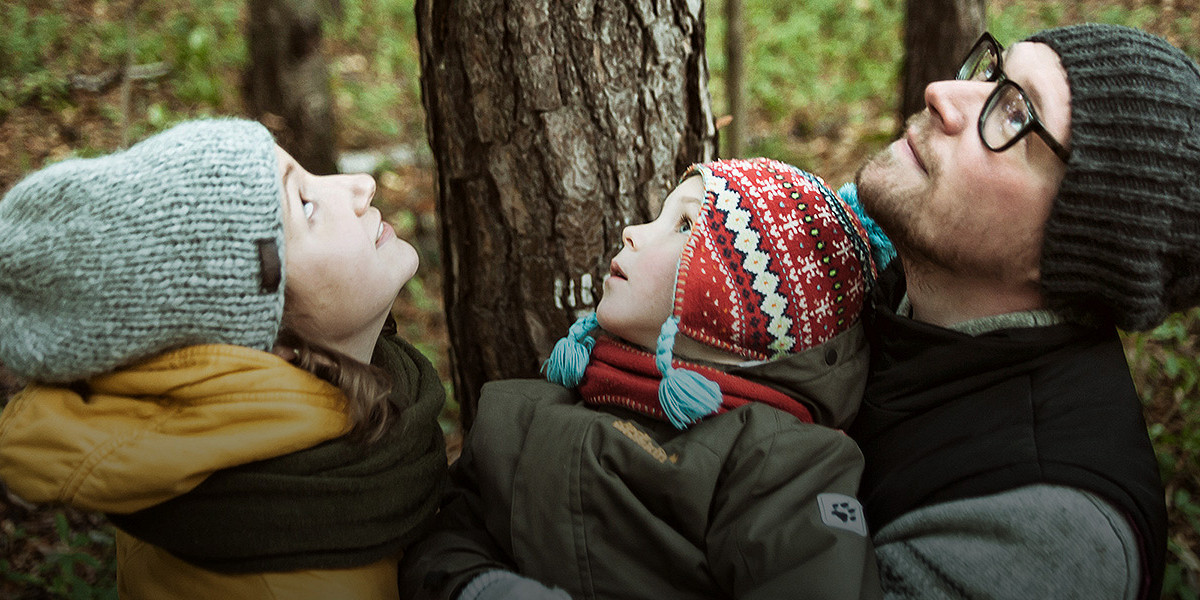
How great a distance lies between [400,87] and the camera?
9180mm

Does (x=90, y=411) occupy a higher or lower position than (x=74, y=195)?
lower

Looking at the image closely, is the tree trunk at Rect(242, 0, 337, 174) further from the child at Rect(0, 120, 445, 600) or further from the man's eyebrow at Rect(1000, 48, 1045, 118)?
the man's eyebrow at Rect(1000, 48, 1045, 118)

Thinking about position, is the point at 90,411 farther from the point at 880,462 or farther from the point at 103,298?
the point at 880,462

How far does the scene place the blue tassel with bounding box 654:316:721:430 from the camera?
209cm

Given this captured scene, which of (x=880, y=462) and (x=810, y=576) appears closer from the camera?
(x=810, y=576)

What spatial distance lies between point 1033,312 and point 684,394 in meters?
0.99

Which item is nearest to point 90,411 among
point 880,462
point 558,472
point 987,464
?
point 558,472

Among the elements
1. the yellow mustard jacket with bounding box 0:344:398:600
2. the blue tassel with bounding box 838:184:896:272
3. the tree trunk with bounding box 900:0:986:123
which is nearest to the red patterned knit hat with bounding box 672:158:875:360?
the blue tassel with bounding box 838:184:896:272

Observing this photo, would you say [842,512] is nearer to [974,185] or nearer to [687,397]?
[687,397]

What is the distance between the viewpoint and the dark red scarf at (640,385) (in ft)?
7.21

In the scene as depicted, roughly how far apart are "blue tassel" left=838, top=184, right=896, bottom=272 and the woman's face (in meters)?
1.49

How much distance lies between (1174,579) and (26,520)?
497 centimetres

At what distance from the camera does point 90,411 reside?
1912 mm

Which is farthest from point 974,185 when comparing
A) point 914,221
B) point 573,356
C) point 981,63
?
point 573,356
